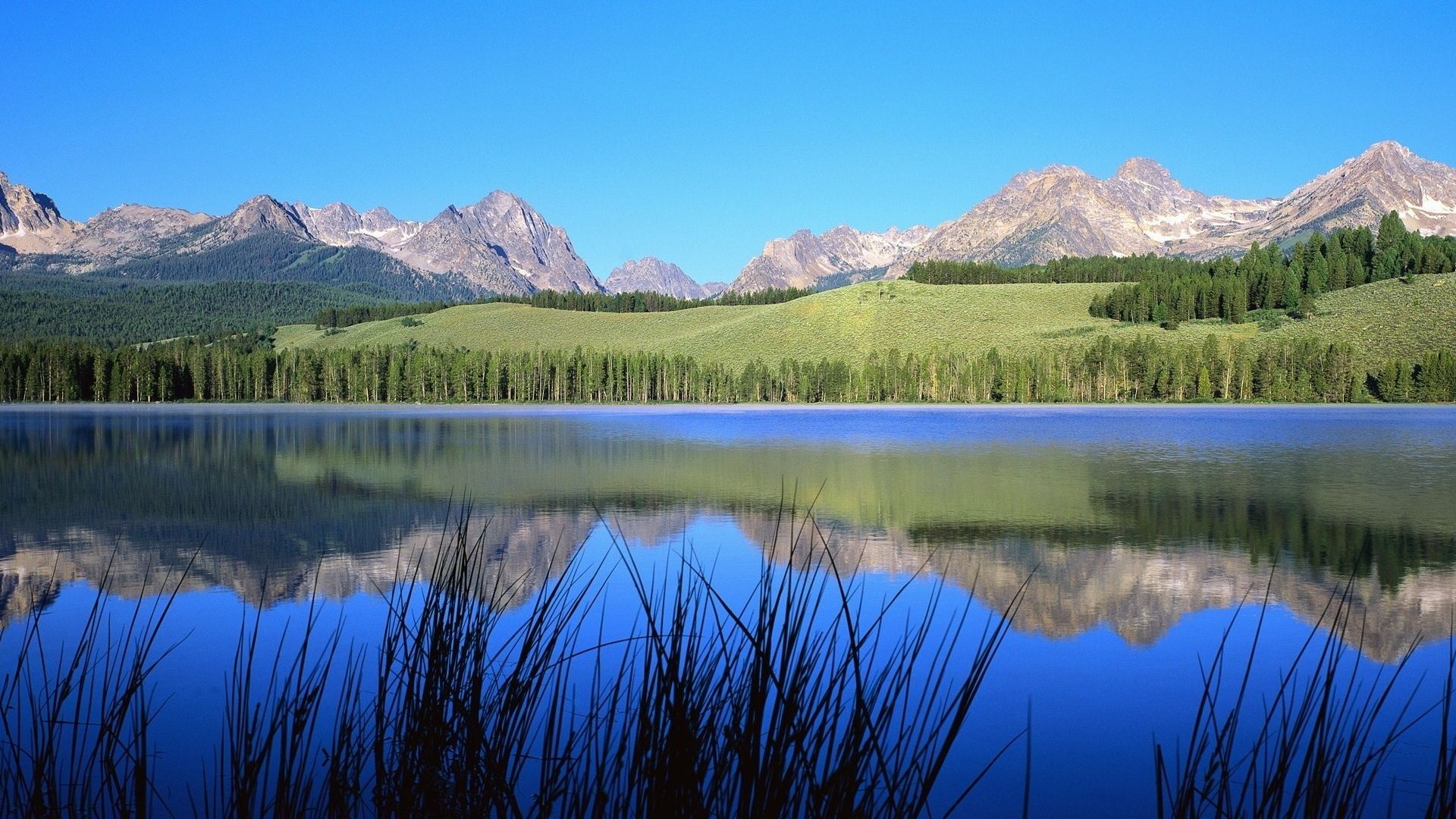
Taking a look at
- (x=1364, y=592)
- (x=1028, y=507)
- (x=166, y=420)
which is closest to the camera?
(x=1364, y=592)

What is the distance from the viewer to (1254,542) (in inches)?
649

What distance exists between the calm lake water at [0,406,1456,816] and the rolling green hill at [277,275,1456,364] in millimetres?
95995

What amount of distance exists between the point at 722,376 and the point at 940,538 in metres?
122

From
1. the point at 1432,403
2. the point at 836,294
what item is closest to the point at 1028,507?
the point at 1432,403

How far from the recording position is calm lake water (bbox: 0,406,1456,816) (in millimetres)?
8836

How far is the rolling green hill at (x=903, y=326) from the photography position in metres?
123

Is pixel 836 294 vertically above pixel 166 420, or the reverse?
pixel 836 294

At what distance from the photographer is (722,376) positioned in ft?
456

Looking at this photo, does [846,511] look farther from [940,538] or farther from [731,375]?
[731,375]

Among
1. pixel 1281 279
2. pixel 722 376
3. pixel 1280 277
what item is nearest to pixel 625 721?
pixel 722 376

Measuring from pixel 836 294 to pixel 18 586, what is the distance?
16658cm

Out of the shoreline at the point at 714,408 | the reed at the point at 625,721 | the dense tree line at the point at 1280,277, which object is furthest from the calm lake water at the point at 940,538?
the dense tree line at the point at 1280,277

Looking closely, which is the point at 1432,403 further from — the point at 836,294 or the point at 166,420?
the point at 166,420

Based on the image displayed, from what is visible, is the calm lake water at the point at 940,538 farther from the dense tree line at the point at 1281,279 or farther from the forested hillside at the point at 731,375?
the dense tree line at the point at 1281,279
